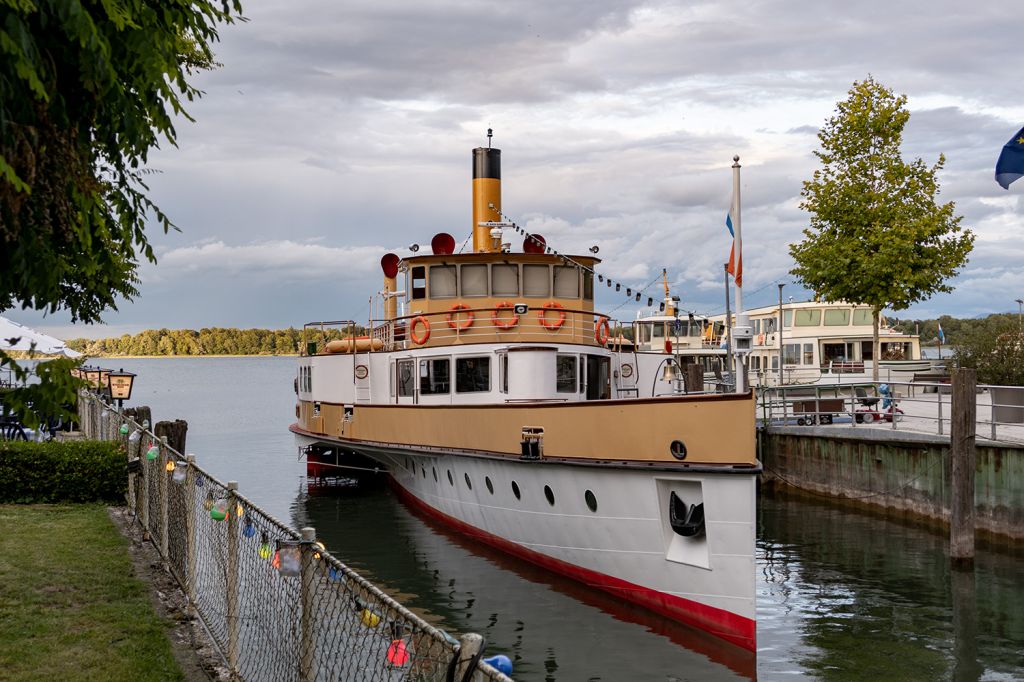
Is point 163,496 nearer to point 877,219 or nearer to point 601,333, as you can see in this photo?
point 601,333

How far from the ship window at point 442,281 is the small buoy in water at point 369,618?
50.7ft

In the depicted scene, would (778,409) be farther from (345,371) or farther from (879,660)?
(879,660)

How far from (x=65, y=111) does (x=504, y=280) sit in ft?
47.8

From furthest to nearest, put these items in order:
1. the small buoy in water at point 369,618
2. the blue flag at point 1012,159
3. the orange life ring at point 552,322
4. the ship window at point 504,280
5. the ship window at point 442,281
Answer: the ship window at point 442,281 < the ship window at point 504,280 < the orange life ring at point 552,322 < the blue flag at point 1012,159 < the small buoy in water at point 369,618

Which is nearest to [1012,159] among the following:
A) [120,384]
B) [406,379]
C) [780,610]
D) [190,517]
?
[780,610]

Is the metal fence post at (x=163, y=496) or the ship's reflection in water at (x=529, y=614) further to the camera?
the ship's reflection in water at (x=529, y=614)

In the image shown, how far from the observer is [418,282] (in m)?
20.7

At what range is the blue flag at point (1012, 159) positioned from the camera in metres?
14.6

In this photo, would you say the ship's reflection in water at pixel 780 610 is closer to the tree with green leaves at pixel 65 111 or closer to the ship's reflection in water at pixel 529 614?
the ship's reflection in water at pixel 529 614

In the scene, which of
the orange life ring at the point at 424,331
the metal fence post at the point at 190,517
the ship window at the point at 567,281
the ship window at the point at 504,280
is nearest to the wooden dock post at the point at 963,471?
the ship window at the point at 567,281

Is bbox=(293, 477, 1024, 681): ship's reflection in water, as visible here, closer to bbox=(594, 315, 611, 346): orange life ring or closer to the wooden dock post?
the wooden dock post

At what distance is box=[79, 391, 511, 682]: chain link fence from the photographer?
14.2 ft

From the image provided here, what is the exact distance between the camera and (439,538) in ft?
65.6

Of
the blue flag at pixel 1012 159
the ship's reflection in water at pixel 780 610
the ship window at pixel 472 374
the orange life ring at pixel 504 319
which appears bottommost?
the ship's reflection in water at pixel 780 610
